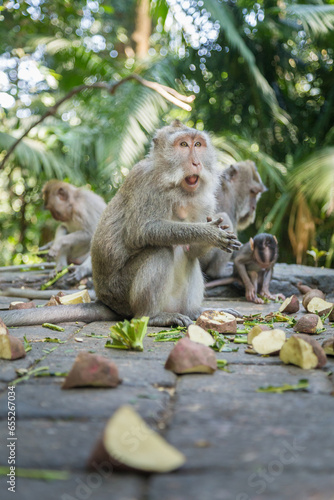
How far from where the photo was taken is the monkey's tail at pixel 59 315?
3.44 metres

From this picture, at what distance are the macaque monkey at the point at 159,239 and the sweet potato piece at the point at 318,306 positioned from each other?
88cm

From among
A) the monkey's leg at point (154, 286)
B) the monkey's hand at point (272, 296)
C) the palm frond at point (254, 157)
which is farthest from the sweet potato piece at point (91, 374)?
the palm frond at point (254, 157)

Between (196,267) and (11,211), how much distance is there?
1107 centimetres

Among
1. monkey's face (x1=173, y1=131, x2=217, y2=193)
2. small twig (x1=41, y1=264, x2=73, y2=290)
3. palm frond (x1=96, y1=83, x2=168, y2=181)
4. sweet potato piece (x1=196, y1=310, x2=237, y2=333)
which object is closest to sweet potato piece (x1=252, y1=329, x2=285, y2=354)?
sweet potato piece (x1=196, y1=310, x2=237, y2=333)

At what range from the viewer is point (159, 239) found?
3590 mm

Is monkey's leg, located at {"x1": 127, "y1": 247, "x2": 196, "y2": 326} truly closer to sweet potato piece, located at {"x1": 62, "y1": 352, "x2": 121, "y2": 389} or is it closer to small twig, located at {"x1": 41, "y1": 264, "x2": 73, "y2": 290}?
sweet potato piece, located at {"x1": 62, "y1": 352, "x2": 121, "y2": 389}

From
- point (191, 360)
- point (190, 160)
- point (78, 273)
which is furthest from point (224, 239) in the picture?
point (78, 273)

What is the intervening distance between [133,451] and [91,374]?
67 cm

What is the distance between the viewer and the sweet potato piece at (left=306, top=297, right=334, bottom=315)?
3.92 meters

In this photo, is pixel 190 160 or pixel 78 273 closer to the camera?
pixel 190 160

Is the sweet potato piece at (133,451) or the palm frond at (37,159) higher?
the palm frond at (37,159)

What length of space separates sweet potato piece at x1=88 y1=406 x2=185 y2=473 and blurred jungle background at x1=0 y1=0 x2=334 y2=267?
6920mm

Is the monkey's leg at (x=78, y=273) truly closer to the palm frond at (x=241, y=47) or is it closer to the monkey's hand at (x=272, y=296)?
the monkey's hand at (x=272, y=296)

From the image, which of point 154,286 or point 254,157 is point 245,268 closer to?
point 154,286
